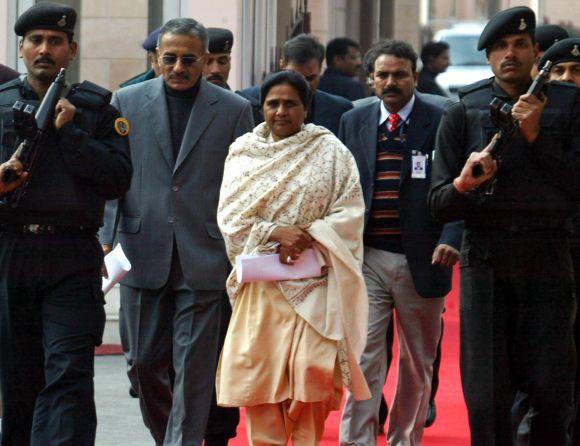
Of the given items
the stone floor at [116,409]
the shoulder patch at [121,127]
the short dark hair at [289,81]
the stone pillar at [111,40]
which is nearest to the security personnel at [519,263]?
the short dark hair at [289,81]

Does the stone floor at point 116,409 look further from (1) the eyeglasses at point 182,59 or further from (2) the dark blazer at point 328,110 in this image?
(1) the eyeglasses at point 182,59

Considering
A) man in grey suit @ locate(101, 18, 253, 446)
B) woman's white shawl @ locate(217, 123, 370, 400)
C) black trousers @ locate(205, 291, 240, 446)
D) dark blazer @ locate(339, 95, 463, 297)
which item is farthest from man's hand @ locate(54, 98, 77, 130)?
dark blazer @ locate(339, 95, 463, 297)

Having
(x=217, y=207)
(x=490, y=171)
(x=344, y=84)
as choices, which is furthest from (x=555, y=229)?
(x=344, y=84)

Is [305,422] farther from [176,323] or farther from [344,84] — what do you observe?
[344,84]

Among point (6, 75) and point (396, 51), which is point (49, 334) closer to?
point (6, 75)

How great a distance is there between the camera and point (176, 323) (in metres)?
8.67

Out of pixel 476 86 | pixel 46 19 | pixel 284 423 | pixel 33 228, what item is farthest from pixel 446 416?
pixel 46 19

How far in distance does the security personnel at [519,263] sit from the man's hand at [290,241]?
61 centimetres

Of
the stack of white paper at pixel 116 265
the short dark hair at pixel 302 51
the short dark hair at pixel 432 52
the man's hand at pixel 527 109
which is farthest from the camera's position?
the short dark hair at pixel 432 52

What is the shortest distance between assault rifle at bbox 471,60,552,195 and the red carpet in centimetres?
271

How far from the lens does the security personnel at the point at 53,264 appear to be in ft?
24.5

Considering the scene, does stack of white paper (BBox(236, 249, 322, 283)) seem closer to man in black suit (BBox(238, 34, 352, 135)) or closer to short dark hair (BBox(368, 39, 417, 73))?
short dark hair (BBox(368, 39, 417, 73))

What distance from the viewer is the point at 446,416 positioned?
10641 mm

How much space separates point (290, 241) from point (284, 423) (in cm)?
80
